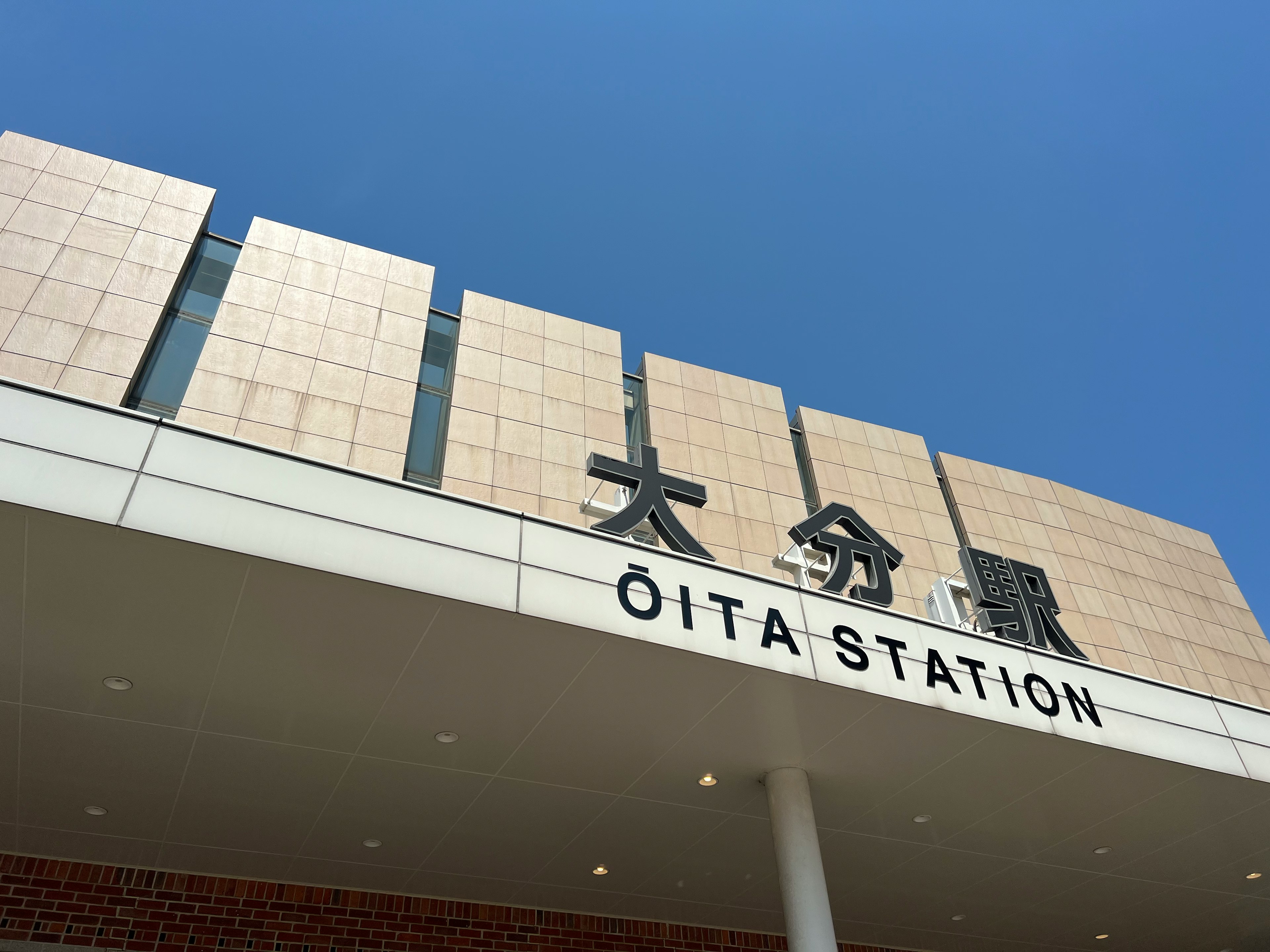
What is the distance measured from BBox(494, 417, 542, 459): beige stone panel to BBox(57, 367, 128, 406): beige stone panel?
466 cm

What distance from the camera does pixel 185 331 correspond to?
41.4 ft

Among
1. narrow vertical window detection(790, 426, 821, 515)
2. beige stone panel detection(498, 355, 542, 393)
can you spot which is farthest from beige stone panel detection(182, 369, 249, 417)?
narrow vertical window detection(790, 426, 821, 515)

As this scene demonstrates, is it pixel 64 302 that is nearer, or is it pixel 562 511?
pixel 64 302

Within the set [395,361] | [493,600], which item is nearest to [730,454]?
[395,361]

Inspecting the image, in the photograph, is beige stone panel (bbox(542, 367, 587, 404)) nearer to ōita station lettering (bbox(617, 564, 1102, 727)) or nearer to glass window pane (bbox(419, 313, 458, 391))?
glass window pane (bbox(419, 313, 458, 391))

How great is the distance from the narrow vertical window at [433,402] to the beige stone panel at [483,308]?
32 cm

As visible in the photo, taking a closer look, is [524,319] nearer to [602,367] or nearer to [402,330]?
[602,367]

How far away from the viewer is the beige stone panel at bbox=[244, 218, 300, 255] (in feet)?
45.0

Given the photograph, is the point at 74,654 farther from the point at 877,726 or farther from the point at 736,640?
the point at 877,726

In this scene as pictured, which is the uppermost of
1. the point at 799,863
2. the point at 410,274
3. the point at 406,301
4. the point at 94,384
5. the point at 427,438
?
the point at 410,274

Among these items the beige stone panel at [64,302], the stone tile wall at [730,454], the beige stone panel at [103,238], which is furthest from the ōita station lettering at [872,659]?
the beige stone panel at [103,238]

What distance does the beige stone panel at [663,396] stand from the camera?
1484cm

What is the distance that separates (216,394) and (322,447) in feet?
4.86

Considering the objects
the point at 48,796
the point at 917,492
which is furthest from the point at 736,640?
the point at 917,492
